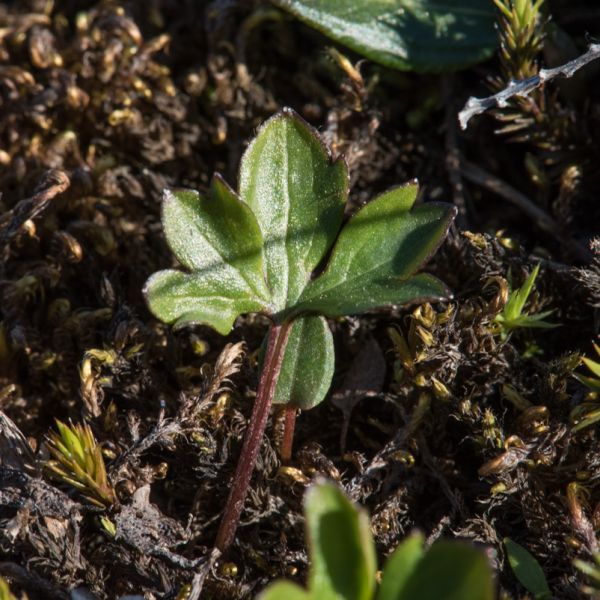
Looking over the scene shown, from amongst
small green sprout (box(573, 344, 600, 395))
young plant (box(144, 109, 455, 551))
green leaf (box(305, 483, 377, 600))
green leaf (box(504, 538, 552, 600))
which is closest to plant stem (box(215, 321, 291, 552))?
young plant (box(144, 109, 455, 551))

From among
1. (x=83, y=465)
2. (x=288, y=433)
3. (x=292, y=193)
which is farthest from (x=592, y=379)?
(x=83, y=465)

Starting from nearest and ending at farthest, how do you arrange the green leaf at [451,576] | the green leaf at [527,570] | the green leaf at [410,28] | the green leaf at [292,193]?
the green leaf at [451,576] < the green leaf at [527,570] < the green leaf at [292,193] < the green leaf at [410,28]

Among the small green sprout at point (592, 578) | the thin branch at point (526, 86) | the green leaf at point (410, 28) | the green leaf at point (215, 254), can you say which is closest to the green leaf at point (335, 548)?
the small green sprout at point (592, 578)

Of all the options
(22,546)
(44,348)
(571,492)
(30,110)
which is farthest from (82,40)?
(571,492)

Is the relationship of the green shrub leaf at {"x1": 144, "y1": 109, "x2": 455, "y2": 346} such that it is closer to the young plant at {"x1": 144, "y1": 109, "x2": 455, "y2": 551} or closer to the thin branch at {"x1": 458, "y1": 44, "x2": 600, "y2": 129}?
the young plant at {"x1": 144, "y1": 109, "x2": 455, "y2": 551}

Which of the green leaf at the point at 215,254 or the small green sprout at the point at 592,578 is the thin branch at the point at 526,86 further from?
the small green sprout at the point at 592,578

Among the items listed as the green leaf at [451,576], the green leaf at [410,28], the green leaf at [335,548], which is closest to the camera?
the green leaf at [451,576]

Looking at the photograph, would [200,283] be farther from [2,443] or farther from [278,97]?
[278,97]

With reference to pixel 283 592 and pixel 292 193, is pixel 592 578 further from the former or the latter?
pixel 292 193
